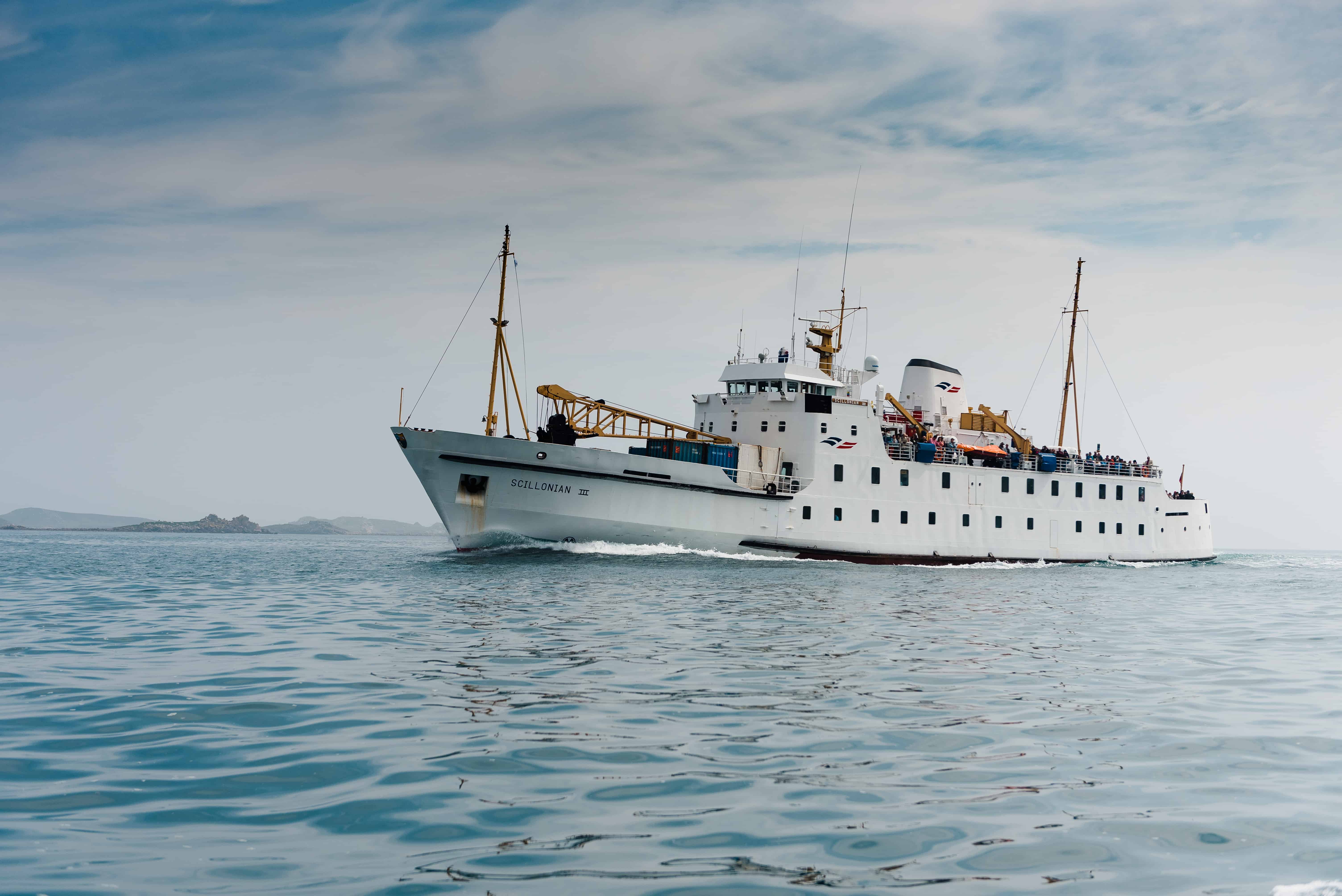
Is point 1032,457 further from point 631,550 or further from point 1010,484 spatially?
point 631,550

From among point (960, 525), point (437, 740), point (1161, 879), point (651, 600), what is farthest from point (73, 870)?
point (960, 525)

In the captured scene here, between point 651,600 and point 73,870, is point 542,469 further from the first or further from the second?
point 73,870

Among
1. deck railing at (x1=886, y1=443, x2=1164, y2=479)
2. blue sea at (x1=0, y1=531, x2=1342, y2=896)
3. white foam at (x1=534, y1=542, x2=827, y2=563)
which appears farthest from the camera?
deck railing at (x1=886, y1=443, x2=1164, y2=479)

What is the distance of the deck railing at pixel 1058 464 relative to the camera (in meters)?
40.0

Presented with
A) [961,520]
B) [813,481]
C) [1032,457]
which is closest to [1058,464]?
[1032,457]

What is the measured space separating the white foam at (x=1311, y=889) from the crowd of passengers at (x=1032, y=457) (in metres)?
34.5

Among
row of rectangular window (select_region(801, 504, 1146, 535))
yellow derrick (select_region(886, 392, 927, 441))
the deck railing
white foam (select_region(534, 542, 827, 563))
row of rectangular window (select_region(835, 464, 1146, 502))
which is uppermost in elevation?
yellow derrick (select_region(886, 392, 927, 441))

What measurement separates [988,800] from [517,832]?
3.32 m

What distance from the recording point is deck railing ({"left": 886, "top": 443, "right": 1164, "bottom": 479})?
3997 centimetres

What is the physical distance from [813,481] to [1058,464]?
1544cm

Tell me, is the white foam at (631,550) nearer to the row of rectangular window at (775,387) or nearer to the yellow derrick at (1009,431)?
the row of rectangular window at (775,387)

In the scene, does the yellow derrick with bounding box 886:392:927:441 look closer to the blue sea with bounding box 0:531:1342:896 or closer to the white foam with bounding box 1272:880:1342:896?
the blue sea with bounding box 0:531:1342:896

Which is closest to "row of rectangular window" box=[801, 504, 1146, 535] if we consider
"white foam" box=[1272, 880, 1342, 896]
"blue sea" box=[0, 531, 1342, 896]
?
"blue sea" box=[0, 531, 1342, 896]

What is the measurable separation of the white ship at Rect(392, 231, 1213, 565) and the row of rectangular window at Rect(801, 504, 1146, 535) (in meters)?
0.08
